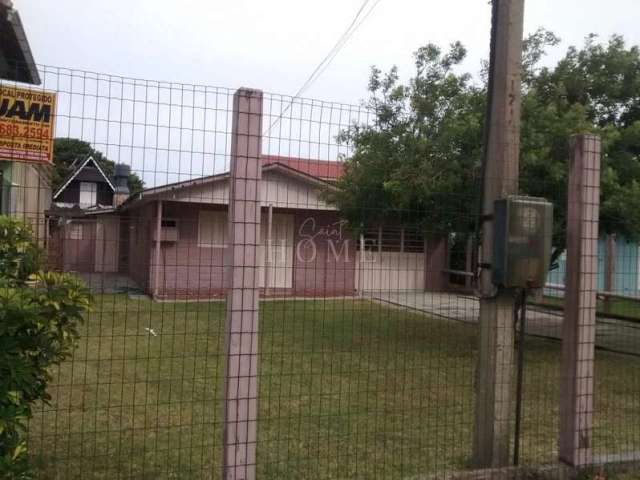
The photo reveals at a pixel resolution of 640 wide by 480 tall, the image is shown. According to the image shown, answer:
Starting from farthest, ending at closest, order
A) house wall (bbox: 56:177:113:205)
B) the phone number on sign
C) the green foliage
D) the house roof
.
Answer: house wall (bbox: 56:177:113:205), the house roof, the phone number on sign, the green foliage

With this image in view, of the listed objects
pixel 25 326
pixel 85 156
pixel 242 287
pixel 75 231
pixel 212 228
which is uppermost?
pixel 85 156

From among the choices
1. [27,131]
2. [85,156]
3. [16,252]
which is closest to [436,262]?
[85,156]

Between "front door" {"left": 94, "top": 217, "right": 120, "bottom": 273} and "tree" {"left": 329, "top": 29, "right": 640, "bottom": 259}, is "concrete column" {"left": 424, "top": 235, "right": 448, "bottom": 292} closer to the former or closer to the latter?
"tree" {"left": 329, "top": 29, "right": 640, "bottom": 259}

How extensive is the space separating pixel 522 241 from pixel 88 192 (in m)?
33.2

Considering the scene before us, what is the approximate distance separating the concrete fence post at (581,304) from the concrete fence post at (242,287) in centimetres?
237

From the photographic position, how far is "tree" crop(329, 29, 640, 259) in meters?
7.91

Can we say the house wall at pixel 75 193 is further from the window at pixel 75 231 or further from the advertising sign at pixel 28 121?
the window at pixel 75 231

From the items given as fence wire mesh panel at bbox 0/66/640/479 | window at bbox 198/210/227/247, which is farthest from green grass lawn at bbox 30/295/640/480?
window at bbox 198/210/227/247

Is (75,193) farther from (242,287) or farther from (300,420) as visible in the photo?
(242,287)

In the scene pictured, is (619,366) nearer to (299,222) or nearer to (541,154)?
(541,154)

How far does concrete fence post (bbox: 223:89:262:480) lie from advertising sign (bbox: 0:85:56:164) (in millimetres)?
1088

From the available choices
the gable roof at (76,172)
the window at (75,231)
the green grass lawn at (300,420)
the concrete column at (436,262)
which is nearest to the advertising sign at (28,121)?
the gable roof at (76,172)

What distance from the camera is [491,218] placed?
4.17 meters

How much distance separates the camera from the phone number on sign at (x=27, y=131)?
414 centimetres
